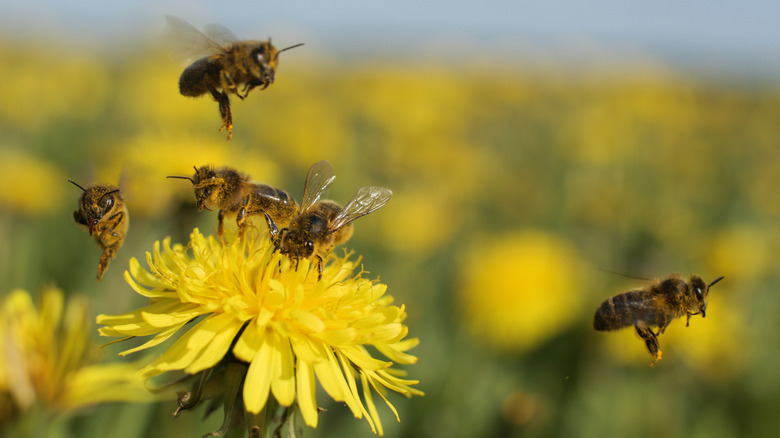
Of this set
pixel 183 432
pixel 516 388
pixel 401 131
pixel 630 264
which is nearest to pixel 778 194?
pixel 630 264

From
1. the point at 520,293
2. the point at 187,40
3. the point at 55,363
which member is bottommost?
the point at 55,363

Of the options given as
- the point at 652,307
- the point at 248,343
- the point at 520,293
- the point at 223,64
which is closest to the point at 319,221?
the point at 248,343

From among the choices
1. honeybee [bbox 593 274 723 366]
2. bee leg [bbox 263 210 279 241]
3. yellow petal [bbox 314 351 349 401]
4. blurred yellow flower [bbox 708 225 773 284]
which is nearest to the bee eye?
bee leg [bbox 263 210 279 241]

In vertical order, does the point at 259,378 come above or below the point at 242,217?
below

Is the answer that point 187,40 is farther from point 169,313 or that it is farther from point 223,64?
point 169,313

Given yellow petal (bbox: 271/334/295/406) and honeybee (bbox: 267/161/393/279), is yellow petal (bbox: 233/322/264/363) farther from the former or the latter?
honeybee (bbox: 267/161/393/279)

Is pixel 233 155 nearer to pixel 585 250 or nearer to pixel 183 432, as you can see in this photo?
pixel 183 432

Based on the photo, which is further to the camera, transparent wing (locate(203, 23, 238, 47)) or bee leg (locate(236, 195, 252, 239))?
transparent wing (locate(203, 23, 238, 47))
